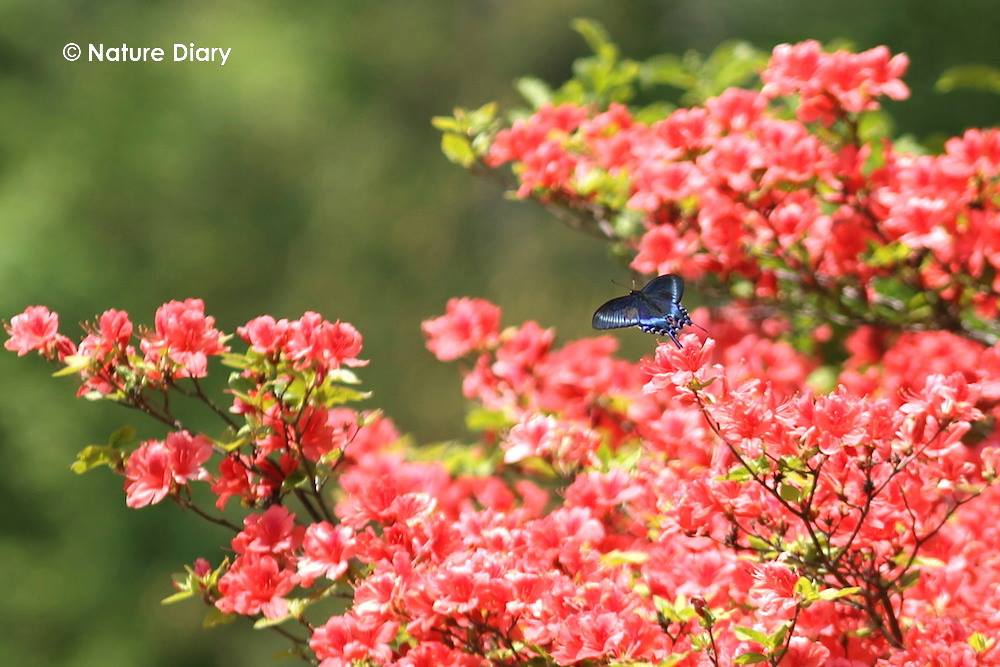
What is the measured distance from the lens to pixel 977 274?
1.94 meters

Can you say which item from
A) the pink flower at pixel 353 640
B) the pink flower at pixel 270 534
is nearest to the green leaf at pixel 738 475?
the pink flower at pixel 353 640

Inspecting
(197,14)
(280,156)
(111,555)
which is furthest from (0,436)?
(197,14)

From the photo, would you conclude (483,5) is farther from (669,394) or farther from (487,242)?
(669,394)

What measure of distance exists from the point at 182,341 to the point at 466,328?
82 cm

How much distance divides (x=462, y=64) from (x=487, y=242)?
1.54 meters

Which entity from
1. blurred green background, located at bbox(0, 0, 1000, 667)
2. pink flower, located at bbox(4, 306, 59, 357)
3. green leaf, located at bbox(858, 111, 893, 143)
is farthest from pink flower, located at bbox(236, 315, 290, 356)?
blurred green background, located at bbox(0, 0, 1000, 667)

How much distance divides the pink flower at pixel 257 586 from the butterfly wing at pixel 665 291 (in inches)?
22.0

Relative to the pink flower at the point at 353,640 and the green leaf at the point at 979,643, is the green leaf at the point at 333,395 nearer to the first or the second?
the pink flower at the point at 353,640

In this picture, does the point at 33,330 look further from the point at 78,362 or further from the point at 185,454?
the point at 185,454

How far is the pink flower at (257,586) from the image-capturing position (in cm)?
138

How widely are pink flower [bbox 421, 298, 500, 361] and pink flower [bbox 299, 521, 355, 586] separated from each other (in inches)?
31.9

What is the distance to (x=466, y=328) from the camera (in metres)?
2.19

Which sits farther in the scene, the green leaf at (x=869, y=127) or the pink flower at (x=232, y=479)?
the green leaf at (x=869, y=127)

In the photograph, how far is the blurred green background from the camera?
24.1 ft
